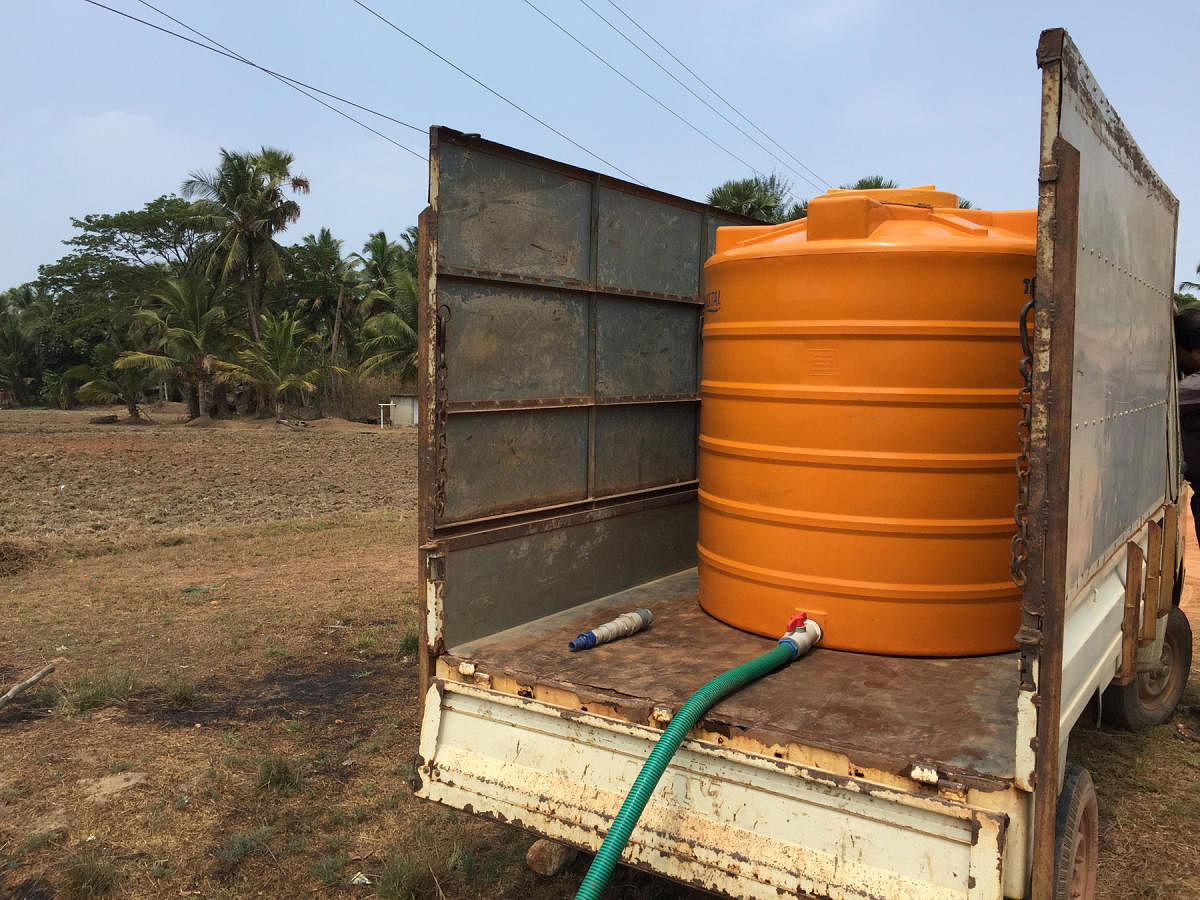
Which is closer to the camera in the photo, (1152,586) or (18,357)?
(1152,586)

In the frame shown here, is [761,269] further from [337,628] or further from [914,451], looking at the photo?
[337,628]

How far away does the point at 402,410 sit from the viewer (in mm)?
34062

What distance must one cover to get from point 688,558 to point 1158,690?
258cm

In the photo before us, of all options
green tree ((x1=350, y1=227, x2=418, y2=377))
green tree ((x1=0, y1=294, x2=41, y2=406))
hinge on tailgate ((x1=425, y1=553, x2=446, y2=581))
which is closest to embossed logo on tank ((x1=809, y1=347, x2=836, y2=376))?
hinge on tailgate ((x1=425, y1=553, x2=446, y2=581))

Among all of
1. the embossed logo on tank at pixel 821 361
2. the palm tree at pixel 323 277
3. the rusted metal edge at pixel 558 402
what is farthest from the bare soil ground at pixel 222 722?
the palm tree at pixel 323 277

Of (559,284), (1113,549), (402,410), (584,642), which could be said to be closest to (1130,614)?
(1113,549)

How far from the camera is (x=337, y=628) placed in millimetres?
6574

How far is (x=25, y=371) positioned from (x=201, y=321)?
2124 cm

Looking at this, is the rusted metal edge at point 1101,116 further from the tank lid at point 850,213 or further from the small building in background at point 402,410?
the small building in background at point 402,410

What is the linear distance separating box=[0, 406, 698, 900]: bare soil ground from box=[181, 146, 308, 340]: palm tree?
26535 millimetres

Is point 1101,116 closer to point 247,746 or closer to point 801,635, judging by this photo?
point 801,635

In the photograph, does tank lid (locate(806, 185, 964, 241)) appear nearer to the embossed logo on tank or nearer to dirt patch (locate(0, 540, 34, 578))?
the embossed logo on tank

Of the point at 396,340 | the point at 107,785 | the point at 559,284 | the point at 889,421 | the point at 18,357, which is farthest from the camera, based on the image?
the point at 18,357

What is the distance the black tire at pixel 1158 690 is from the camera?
449 centimetres
